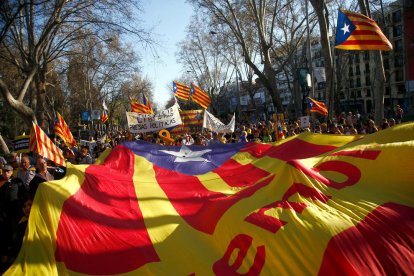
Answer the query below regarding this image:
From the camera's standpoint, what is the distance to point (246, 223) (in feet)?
12.7

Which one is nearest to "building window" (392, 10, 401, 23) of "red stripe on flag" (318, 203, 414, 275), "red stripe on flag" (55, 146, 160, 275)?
"red stripe on flag" (55, 146, 160, 275)

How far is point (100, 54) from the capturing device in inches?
1091

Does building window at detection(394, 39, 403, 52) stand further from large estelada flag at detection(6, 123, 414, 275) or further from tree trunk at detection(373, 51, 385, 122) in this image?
large estelada flag at detection(6, 123, 414, 275)

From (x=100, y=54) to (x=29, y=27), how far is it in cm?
1327

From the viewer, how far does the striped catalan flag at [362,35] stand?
9259 mm

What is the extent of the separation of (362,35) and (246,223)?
7.34 metres

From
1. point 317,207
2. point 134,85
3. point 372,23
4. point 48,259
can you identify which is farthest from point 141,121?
point 134,85

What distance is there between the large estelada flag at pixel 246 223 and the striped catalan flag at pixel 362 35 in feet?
14.7

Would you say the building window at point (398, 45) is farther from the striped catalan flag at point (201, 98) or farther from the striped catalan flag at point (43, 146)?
the striped catalan flag at point (43, 146)

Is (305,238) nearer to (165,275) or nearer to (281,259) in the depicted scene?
(281,259)

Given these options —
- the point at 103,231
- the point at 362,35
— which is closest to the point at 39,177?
the point at 103,231

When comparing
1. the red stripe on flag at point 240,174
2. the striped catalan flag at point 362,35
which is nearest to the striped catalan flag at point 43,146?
the red stripe on flag at point 240,174

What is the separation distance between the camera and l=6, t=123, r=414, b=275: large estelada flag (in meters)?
3.42

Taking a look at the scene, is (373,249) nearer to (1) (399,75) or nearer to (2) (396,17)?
(2) (396,17)
